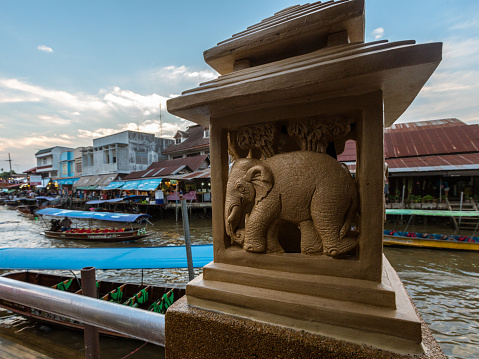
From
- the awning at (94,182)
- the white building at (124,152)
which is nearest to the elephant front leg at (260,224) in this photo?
the awning at (94,182)

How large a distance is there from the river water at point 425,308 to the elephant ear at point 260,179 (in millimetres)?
5868

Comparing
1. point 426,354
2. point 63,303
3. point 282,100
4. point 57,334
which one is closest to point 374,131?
point 282,100

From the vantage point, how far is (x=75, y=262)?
6.50 m

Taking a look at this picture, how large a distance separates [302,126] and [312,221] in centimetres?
52

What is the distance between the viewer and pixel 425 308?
6.76m

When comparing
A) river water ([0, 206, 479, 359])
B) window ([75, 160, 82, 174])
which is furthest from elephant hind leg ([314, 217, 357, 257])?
window ([75, 160, 82, 174])

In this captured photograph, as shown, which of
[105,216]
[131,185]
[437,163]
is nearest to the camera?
[437,163]

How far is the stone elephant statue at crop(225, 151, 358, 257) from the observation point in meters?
1.25

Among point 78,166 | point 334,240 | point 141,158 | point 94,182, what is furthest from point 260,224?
point 78,166

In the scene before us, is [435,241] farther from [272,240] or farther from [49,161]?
[49,161]

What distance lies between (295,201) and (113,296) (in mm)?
6818

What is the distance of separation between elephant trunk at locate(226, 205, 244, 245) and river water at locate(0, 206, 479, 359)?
5.57 m

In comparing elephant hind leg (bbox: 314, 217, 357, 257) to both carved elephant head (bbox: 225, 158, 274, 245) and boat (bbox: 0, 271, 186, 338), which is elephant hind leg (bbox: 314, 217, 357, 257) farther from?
boat (bbox: 0, 271, 186, 338)

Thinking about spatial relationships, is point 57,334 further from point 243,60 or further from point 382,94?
point 382,94
